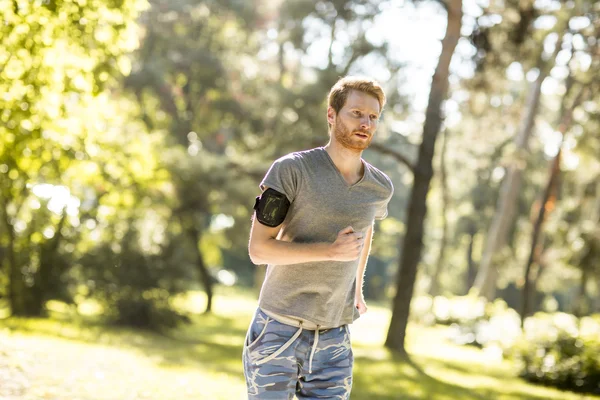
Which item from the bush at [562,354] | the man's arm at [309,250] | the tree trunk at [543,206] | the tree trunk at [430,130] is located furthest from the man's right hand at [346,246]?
the tree trunk at [543,206]

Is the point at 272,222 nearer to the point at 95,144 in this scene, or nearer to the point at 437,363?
the point at 95,144

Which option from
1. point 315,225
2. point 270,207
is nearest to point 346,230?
point 315,225

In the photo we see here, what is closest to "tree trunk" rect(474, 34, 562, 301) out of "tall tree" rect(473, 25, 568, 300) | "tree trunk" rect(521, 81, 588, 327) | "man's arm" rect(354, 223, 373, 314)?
"tall tree" rect(473, 25, 568, 300)

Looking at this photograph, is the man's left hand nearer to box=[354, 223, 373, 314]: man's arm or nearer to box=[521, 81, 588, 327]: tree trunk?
box=[354, 223, 373, 314]: man's arm

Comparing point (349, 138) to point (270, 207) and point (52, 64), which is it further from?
point (52, 64)

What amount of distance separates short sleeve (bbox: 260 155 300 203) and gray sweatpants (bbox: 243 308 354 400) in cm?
64

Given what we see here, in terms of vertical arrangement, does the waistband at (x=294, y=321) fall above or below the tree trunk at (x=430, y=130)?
below

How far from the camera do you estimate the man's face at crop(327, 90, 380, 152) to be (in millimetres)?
3709

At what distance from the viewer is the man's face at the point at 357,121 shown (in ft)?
12.2

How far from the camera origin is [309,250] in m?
3.46

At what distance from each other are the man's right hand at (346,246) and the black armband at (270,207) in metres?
0.28

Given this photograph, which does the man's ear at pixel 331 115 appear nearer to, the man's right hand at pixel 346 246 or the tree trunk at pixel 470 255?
the man's right hand at pixel 346 246

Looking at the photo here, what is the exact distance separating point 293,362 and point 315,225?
2.11 ft

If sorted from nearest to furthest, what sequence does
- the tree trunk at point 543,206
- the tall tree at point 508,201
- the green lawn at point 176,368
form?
1. the green lawn at point 176,368
2. the tree trunk at point 543,206
3. the tall tree at point 508,201
